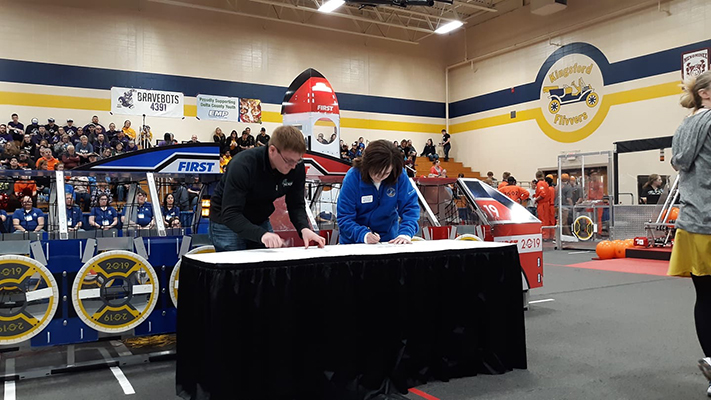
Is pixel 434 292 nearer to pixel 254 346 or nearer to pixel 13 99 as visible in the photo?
pixel 254 346

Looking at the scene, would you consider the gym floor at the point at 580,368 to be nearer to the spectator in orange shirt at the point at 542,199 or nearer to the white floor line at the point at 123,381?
the white floor line at the point at 123,381

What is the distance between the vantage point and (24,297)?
3.37m

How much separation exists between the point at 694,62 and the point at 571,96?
12.1 ft

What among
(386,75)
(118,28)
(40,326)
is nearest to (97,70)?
(118,28)

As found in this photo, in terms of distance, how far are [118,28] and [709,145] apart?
16.3 metres

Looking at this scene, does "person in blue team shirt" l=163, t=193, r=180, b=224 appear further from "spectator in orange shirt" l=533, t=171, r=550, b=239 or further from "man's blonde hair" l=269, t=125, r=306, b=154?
"spectator in orange shirt" l=533, t=171, r=550, b=239

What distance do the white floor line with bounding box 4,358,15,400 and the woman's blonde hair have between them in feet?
13.4

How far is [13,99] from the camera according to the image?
14.1 metres

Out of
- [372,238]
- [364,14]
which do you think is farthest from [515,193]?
[364,14]

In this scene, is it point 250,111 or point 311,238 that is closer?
point 311,238

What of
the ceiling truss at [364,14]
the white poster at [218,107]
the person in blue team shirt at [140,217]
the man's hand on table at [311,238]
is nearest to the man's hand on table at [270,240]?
the man's hand on table at [311,238]

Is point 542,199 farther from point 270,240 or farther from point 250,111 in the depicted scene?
point 270,240

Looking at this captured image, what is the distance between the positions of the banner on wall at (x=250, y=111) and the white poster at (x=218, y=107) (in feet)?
1.06

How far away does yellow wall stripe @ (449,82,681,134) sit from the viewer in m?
14.5
